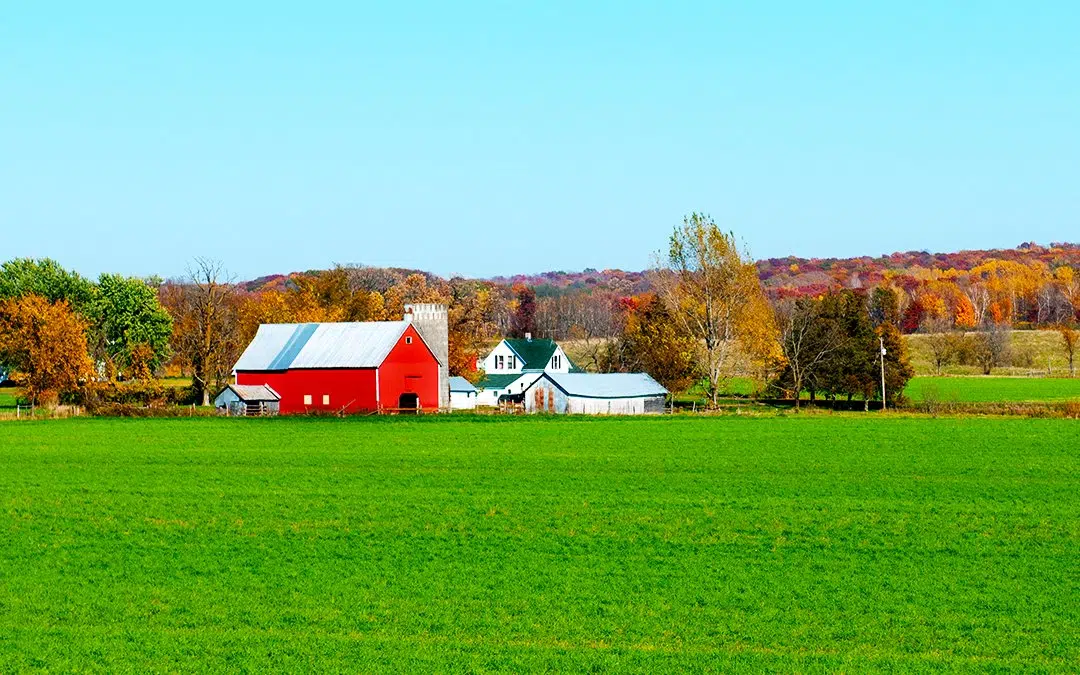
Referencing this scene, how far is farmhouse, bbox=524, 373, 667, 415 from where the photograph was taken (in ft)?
237

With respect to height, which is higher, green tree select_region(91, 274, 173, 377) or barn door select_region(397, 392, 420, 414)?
green tree select_region(91, 274, 173, 377)

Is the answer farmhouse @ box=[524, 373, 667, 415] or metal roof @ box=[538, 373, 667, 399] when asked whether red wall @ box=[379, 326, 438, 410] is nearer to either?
farmhouse @ box=[524, 373, 667, 415]

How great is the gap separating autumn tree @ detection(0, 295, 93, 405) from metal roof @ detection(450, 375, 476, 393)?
Result: 2212cm

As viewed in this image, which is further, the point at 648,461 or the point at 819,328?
the point at 819,328

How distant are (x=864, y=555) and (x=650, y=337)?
194 feet

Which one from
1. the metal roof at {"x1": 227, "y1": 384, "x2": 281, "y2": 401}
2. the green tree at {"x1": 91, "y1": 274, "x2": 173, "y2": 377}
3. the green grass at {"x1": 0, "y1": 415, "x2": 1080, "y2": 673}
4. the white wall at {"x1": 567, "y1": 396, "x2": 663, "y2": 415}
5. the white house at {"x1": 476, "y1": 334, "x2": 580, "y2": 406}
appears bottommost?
the green grass at {"x1": 0, "y1": 415, "x2": 1080, "y2": 673}

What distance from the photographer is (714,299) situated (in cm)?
7144

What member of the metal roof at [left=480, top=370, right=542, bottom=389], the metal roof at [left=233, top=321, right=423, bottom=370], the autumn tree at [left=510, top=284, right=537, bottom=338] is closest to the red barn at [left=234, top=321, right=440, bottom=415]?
the metal roof at [left=233, top=321, right=423, bottom=370]

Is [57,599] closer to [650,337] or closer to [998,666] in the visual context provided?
[998,666]

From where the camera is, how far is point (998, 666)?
13734mm

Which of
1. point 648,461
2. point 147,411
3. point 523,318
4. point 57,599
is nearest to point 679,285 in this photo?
point 147,411

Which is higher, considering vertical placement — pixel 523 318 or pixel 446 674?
pixel 523 318

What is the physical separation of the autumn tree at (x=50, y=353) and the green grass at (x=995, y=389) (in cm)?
5353

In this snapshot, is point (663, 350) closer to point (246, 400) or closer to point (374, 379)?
point (374, 379)
